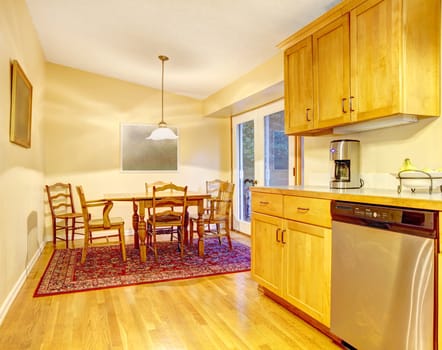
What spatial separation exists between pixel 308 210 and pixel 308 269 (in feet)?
1.29

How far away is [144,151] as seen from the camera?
5523mm

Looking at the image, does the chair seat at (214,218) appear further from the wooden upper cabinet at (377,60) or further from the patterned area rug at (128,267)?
the wooden upper cabinet at (377,60)

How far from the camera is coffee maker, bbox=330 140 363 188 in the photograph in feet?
8.16

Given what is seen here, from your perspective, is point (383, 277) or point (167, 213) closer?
point (383, 277)

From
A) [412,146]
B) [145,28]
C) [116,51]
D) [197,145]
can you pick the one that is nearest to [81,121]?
[116,51]

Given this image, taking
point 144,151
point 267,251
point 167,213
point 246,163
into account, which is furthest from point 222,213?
point 144,151

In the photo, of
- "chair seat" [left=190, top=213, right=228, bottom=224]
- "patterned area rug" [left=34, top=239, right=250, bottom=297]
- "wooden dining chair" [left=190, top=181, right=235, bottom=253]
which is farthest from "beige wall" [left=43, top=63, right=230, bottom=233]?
"chair seat" [left=190, top=213, right=228, bottom=224]

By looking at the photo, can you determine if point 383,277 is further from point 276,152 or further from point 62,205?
point 62,205

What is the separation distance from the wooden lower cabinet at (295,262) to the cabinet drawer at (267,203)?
1.8 inches

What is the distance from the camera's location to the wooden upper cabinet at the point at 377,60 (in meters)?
1.93

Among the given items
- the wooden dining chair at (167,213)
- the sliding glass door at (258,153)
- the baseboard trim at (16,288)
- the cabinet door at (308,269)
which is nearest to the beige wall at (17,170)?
Result: the baseboard trim at (16,288)

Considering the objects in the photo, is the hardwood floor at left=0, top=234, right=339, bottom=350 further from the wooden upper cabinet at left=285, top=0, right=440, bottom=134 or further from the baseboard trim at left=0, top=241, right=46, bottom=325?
the wooden upper cabinet at left=285, top=0, right=440, bottom=134

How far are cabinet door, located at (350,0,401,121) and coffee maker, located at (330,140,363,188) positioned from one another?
33 cm

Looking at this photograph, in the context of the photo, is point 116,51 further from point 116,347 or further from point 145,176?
point 116,347
